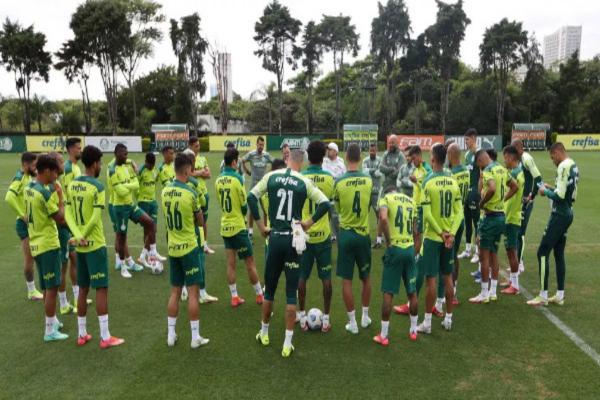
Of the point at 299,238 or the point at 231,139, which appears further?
the point at 231,139

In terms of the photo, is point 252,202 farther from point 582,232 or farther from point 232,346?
point 582,232

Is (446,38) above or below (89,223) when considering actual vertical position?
above

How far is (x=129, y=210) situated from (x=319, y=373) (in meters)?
5.21

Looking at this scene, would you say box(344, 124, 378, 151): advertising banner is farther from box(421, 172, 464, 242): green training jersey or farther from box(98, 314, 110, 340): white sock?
box(98, 314, 110, 340): white sock

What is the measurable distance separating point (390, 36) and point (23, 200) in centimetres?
5535

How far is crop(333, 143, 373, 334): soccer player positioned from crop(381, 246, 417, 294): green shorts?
40cm

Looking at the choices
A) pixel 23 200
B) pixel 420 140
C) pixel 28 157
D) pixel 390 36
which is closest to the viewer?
pixel 28 157

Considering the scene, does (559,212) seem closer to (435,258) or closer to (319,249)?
(435,258)

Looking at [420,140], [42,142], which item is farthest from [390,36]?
[42,142]

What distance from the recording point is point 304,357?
5.57m

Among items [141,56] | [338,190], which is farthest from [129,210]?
[141,56]

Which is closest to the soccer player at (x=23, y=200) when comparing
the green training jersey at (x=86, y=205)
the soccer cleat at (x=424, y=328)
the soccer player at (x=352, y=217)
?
the green training jersey at (x=86, y=205)

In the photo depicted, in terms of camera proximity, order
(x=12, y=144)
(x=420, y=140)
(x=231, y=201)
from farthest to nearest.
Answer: (x=420, y=140) < (x=12, y=144) < (x=231, y=201)

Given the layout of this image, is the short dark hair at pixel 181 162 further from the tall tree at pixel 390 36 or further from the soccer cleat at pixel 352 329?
the tall tree at pixel 390 36
